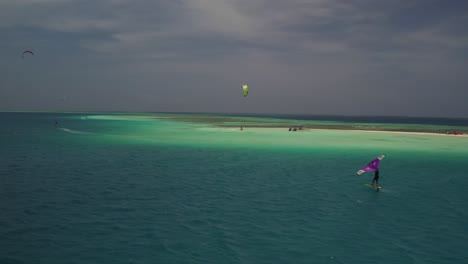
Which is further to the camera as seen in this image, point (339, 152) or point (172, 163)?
point (339, 152)

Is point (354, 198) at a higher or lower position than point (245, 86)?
lower

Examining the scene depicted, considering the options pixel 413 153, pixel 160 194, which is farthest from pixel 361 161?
pixel 160 194

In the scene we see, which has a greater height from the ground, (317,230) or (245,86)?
(245,86)

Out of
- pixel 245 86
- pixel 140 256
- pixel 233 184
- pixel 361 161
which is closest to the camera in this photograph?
pixel 140 256

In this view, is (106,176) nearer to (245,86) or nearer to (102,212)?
(102,212)

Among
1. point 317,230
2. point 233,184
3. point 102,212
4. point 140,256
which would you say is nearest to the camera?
point 140,256

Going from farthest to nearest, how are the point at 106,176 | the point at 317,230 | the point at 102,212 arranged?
1. the point at 106,176
2. the point at 102,212
3. the point at 317,230

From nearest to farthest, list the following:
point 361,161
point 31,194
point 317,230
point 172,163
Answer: point 317,230, point 31,194, point 172,163, point 361,161

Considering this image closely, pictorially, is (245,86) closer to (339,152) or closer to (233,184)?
(339,152)

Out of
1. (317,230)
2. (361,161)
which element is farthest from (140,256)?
(361,161)
